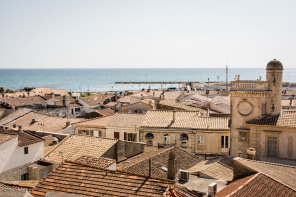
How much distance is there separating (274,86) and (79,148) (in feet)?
53.0

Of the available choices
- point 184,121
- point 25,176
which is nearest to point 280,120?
point 184,121

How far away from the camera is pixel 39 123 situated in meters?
39.5

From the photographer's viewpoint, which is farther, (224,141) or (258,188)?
(224,141)

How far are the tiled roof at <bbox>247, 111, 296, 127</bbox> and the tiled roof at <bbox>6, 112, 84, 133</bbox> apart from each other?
2225 cm

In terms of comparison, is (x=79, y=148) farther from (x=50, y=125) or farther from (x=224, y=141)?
(x=50, y=125)

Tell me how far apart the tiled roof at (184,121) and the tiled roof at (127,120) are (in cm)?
92

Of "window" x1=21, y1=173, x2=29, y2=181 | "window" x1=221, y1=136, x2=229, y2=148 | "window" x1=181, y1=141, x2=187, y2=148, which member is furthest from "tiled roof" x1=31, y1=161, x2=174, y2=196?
"window" x1=221, y1=136, x2=229, y2=148

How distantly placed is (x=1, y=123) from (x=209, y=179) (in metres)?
32.6

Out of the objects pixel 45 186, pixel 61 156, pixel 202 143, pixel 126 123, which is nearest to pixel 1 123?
pixel 126 123

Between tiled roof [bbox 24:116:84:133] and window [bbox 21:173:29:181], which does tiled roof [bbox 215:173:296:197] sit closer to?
window [bbox 21:173:29:181]

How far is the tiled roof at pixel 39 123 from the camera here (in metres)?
37.9

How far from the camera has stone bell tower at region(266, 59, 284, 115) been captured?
25.3m

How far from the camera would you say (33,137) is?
949 inches

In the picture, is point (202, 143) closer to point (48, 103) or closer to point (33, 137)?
point (33, 137)
